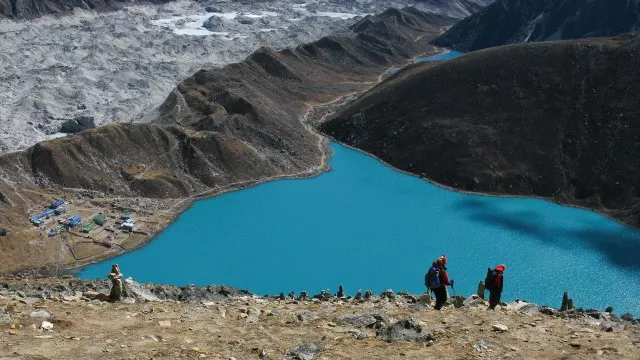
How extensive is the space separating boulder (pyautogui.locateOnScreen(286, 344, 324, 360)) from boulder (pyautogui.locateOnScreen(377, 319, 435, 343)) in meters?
1.79

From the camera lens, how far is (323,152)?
71.6 m

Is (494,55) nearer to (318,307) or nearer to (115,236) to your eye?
(115,236)

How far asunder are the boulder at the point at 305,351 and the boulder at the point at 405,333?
1.79 meters

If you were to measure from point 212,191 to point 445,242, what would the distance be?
22727 mm

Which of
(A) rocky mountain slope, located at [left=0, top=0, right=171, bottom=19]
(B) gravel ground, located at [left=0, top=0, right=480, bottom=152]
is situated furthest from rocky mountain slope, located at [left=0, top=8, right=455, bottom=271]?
(A) rocky mountain slope, located at [left=0, top=0, right=171, bottom=19]

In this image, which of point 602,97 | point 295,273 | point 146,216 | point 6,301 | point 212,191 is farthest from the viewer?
point 602,97

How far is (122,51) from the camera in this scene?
115750mm

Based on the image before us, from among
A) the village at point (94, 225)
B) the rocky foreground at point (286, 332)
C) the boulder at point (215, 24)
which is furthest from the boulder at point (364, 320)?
the boulder at point (215, 24)

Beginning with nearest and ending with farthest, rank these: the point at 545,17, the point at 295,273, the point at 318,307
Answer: the point at 318,307
the point at 295,273
the point at 545,17

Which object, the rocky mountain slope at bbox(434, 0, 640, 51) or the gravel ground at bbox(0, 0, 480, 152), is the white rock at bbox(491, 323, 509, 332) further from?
the rocky mountain slope at bbox(434, 0, 640, 51)

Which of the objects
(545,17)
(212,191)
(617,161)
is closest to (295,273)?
(212,191)

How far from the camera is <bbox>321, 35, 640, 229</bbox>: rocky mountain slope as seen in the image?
60.5 meters

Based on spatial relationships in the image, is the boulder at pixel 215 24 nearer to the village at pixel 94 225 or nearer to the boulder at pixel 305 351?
the village at pixel 94 225

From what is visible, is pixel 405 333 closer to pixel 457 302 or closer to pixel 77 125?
pixel 457 302
